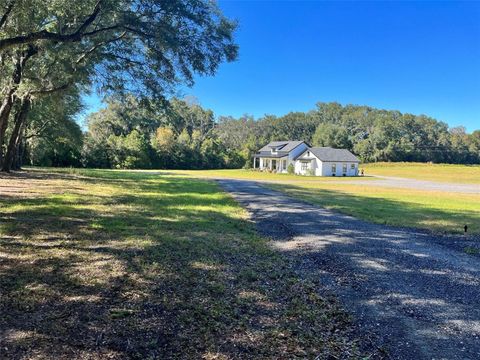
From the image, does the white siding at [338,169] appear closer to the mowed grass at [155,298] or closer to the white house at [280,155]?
the white house at [280,155]

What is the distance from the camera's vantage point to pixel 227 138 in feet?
304

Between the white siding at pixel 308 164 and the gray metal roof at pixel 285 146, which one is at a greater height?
the gray metal roof at pixel 285 146

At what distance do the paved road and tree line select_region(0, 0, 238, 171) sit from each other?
6.02m

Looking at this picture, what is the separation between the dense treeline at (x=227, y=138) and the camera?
5366cm

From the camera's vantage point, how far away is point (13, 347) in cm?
323

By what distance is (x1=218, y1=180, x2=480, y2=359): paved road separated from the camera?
3752mm

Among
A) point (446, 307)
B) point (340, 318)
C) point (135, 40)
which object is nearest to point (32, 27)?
point (135, 40)

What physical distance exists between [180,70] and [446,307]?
10.6 metres

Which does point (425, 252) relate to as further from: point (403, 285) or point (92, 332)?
point (92, 332)

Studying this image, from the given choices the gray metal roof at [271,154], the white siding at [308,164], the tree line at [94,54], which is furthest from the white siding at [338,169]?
the tree line at [94,54]

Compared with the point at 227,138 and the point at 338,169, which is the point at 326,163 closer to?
the point at 338,169

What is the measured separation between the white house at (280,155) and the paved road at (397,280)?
49.9 m

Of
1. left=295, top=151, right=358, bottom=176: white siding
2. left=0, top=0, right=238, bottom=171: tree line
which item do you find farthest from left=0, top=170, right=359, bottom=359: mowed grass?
left=295, top=151, right=358, bottom=176: white siding

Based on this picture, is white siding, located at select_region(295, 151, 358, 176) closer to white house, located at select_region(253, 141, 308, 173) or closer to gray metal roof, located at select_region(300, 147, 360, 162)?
gray metal roof, located at select_region(300, 147, 360, 162)
